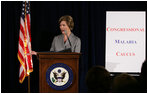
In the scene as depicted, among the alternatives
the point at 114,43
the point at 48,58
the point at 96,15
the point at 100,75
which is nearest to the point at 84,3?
the point at 96,15

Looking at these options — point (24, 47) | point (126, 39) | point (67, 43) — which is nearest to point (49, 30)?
point (67, 43)

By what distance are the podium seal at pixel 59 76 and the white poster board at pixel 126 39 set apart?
194 centimetres

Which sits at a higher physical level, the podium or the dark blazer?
the dark blazer

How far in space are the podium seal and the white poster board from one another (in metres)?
1.94

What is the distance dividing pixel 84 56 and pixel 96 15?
0.93 metres

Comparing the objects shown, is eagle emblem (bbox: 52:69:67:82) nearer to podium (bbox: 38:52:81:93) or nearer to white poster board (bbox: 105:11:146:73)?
podium (bbox: 38:52:81:93)

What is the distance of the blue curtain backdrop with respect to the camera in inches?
172

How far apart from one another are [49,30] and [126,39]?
170 cm

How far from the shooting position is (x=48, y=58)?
8.95 ft

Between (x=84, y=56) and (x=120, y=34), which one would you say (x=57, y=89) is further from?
(x=120, y=34)

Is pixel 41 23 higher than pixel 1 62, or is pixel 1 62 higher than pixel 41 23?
pixel 41 23

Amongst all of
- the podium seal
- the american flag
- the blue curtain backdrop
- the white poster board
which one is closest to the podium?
the podium seal

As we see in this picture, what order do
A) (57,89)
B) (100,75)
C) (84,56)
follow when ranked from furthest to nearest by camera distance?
1. (84,56)
2. (57,89)
3. (100,75)

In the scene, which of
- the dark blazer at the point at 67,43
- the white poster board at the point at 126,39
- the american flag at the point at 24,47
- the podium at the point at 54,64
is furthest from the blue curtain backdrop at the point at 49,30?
the podium at the point at 54,64
